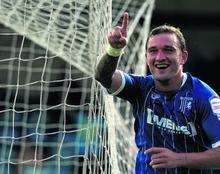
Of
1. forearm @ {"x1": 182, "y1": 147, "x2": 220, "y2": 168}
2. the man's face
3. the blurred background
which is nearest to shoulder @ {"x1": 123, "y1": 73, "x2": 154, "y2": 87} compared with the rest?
the man's face

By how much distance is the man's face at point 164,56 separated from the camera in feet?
7.35

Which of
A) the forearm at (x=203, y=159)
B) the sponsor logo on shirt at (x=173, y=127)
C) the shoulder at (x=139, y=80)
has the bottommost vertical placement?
the forearm at (x=203, y=159)

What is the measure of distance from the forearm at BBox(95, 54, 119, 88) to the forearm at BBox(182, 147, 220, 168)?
0.41 metres

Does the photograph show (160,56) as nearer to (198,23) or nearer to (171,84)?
(171,84)

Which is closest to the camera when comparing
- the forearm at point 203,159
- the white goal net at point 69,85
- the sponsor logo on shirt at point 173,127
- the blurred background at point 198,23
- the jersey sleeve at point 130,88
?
the forearm at point 203,159

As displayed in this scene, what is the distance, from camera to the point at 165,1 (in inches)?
287

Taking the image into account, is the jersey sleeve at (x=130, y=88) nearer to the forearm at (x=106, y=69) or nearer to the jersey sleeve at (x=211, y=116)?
the forearm at (x=106, y=69)

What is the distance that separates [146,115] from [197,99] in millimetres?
202

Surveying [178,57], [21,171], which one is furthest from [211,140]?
[21,171]

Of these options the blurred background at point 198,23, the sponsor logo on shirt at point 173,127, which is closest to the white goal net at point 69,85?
the sponsor logo on shirt at point 173,127

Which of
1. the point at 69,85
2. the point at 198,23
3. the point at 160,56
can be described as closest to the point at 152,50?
the point at 160,56

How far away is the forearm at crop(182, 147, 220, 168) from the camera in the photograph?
84.4 inches

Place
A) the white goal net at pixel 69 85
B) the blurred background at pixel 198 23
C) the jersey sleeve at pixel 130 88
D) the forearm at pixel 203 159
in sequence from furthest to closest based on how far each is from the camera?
the blurred background at pixel 198 23 → the white goal net at pixel 69 85 → the jersey sleeve at pixel 130 88 → the forearm at pixel 203 159

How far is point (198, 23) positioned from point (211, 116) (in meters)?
5.27
